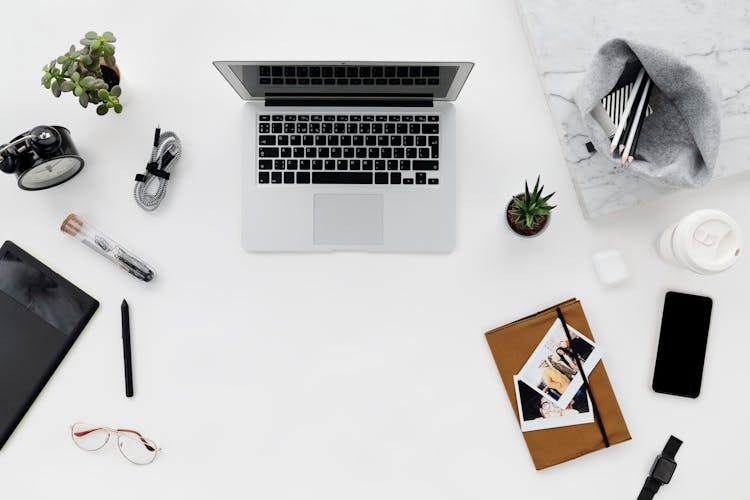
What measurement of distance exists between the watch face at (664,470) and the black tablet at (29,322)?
104 centimetres

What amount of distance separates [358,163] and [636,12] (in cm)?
54

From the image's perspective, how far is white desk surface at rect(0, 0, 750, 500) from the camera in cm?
100

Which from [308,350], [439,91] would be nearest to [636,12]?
[439,91]

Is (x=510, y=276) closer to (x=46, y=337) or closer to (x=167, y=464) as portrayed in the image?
(x=167, y=464)

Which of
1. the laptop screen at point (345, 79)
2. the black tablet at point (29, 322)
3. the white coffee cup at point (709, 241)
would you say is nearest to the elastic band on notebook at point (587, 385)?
the white coffee cup at point (709, 241)

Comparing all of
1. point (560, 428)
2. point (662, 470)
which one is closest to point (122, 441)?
point (560, 428)

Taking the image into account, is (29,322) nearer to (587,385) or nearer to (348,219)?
(348,219)

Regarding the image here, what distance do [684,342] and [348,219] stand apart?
24.8 inches

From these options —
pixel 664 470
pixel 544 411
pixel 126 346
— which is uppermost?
pixel 126 346

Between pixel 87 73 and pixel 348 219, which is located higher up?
pixel 87 73

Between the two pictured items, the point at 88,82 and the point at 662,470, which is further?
the point at 662,470

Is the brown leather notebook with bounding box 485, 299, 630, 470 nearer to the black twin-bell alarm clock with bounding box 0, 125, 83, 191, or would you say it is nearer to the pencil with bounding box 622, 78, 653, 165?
the pencil with bounding box 622, 78, 653, 165

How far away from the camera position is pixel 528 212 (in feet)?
3.05

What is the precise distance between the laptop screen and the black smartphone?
1.78 feet
